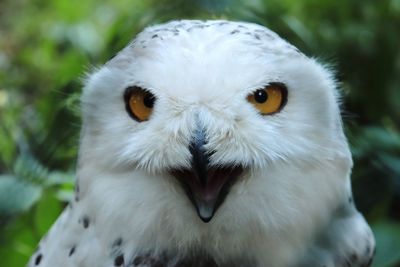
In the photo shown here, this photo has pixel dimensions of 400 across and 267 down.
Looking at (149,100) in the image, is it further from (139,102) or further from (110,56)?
(110,56)

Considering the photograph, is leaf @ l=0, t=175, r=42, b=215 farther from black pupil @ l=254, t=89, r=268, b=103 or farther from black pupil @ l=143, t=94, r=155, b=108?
black pupil @ l=254, t=89, r=268, b=103

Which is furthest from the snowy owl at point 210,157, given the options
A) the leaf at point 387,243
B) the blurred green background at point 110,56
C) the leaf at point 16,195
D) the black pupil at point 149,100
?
the leaf at point 387,243

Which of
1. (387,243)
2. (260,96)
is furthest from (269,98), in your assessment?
(387,243)

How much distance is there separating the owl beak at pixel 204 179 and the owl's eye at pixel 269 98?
107mm

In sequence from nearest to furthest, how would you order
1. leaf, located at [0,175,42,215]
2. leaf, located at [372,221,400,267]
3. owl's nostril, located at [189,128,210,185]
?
owl's nostril, located at [189,128,210,185]
leaf, located at [0,175,42,215]
leaf, located at [372,221,400,267]

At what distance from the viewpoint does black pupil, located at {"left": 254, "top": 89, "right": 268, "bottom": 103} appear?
1242 millimetres

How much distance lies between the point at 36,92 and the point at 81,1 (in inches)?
18.5

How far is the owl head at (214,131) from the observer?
3.95 feet

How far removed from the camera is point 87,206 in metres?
1.41

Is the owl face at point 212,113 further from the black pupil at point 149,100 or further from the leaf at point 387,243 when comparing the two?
the leaf at point 387,243

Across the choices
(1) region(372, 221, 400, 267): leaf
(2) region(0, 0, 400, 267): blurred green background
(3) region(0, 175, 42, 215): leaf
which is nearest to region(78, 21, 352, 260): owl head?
(2) region(0, 0, 400, 267): blurred green background

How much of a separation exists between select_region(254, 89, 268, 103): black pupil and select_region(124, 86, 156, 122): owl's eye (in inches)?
6.5

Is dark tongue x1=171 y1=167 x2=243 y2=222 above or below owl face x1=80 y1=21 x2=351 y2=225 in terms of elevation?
below

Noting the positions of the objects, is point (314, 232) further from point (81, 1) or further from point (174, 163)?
point (81, 1)
